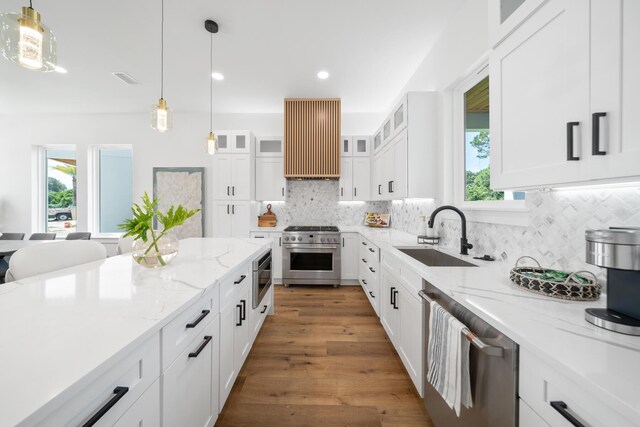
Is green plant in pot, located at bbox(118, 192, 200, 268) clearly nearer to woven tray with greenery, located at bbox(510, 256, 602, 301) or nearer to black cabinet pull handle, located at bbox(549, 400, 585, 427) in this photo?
black cabinet pull handle, located at bbox(549, 400, 585, 427)

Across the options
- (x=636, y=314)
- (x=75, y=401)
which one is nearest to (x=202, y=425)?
(x=75, y=401)

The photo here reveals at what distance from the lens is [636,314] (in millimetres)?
764

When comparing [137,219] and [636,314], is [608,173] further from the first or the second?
[137,219]

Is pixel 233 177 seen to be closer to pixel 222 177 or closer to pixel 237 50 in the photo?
pixel 222 177

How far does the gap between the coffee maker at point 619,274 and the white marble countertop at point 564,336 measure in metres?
0.03

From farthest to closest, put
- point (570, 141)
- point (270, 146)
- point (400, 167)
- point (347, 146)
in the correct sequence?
point (270, 146) < point (347, 146) < point (400, 167) < point (570, 141)

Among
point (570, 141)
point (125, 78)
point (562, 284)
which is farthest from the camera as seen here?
point (125, 78)

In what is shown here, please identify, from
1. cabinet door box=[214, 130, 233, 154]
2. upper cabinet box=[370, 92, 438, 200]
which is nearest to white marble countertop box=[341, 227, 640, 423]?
upper cabinet box=[370, 92, 438, 200]

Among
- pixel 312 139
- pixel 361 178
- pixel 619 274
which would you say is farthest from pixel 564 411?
pixel 312 139

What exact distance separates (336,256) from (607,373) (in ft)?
11.0

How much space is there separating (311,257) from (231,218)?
4.92 feet

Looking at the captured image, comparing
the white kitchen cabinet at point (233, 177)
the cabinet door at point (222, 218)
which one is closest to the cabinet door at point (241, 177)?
the white kitchen cabinet at point (233, 177)

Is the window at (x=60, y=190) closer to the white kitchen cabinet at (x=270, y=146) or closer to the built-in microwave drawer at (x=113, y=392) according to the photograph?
the white kitchen cabinet at (x=270, y=146)

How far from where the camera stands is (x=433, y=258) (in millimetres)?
2133
